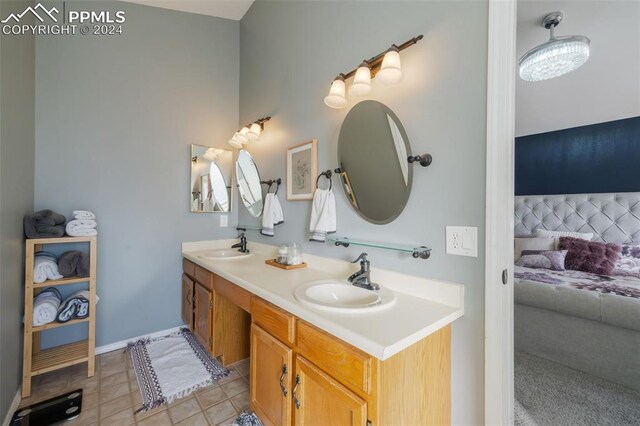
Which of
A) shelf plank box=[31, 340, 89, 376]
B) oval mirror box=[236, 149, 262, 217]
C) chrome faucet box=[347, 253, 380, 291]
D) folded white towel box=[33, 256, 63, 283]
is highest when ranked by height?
oval mirror box=[236, 149, 262, 217]

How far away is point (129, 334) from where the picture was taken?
2.11m

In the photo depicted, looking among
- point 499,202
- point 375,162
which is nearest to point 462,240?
point 499,202

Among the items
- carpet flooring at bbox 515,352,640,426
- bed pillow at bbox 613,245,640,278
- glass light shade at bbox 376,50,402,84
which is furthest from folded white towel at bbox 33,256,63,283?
bed pillow at bbox 613,245,640,278

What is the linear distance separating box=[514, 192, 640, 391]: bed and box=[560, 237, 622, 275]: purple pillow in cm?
12

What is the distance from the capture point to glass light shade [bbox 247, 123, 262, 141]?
2162 mm

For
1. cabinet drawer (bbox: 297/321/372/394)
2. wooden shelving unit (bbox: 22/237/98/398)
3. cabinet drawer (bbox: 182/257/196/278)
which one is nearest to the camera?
cabinet drawer (bbox: 297/321/372/394)

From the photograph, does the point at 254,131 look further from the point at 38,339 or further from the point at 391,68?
the point at 38,339

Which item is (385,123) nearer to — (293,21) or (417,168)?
(417,168)

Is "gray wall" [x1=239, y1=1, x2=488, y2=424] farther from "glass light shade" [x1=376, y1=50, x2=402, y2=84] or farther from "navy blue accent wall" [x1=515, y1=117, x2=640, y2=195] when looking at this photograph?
"navy blue accent wall" [x1=515, y1=117, x2=640, y2=195]

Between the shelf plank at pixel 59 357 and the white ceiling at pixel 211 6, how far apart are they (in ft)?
8.92

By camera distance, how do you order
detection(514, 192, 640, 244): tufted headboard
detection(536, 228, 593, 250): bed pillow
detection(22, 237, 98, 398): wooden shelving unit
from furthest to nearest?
detection(536, 228, 593, 250): bed pillow → detection(514, 192, 640, 244): tufted headboard → detection(22, 237, 98, 398): wooden shelving unit

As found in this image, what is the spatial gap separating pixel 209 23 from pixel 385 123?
2294 millimetres

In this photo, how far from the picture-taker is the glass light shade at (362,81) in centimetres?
123

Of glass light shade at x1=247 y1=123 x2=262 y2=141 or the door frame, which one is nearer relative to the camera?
the door frame
